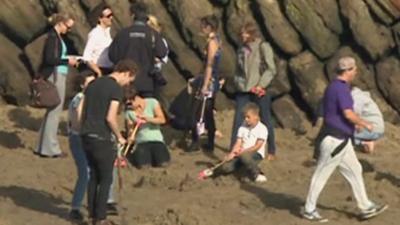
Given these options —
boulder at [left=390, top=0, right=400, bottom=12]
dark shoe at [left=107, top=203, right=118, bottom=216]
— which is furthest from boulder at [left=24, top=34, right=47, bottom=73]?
dark shoe at [left=107, top=203, right=118, bottom=216]

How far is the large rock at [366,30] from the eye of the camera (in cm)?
1753

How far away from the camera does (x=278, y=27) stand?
1773 centimetres

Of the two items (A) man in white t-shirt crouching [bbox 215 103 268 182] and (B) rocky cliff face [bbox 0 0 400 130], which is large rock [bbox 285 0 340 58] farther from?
(A) man in white t-shirt crouching [bbox 215 103 268 182]

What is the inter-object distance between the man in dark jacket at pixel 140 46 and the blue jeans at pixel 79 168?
2.77 m

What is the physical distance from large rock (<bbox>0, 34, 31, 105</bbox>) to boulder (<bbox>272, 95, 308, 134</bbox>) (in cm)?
359

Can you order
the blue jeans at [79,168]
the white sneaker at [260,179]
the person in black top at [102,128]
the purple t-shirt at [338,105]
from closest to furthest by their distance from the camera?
the person in black top at [102,128]
the purple t-shirt at [338,105]
the blue jeans at [79,168]
the white sneaker at [260,179]

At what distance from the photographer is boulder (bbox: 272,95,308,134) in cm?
1756

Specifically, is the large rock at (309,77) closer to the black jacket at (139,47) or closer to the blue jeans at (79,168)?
the black jacket at (139,47)

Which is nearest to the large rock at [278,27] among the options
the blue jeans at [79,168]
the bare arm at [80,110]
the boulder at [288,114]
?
the boulder at [288,114]

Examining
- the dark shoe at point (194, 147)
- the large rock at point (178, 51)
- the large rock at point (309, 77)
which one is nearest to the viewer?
the dark shoe at point (194, 147)

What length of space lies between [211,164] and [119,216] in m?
2.85

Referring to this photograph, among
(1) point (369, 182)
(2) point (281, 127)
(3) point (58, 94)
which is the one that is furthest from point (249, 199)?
(2) point (281, 127)

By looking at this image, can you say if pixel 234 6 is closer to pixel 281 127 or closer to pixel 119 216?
pixel 281 127

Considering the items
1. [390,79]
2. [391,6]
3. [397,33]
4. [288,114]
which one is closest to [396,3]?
[391,6]
